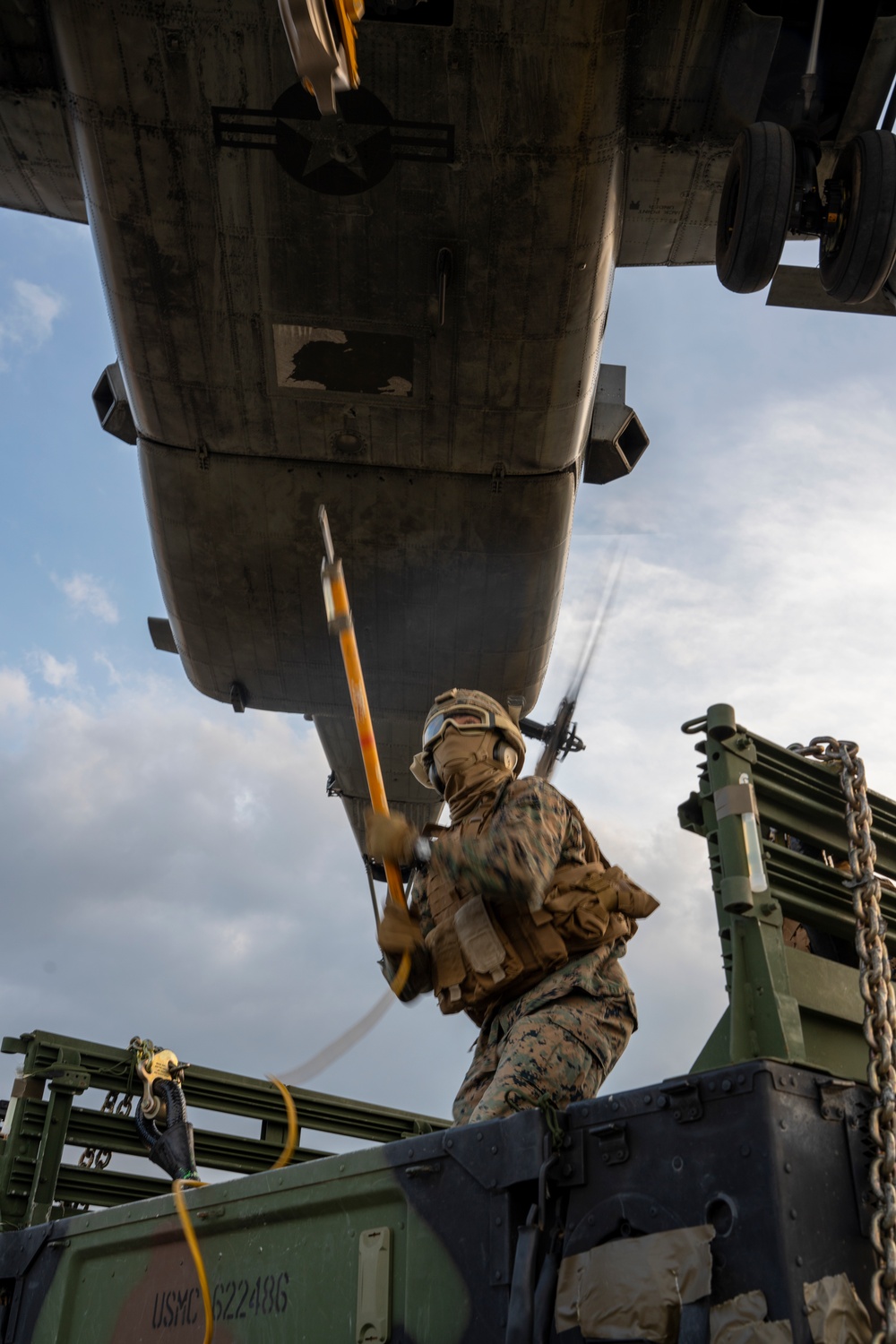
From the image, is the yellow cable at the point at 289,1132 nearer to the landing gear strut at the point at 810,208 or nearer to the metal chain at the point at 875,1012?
the metal chain at the point at 875,1012

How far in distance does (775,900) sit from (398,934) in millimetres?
1447

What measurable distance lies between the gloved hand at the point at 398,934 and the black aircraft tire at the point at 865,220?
5.43m

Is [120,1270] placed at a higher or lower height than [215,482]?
lower

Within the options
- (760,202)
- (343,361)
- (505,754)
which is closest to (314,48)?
(505,754)

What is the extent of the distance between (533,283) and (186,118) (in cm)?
228

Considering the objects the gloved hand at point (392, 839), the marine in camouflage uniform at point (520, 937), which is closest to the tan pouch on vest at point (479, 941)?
the marine in camouflage uniform at point (520, 937)

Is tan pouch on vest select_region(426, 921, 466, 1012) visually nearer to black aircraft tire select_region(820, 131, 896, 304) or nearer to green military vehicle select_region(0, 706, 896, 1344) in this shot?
green military vehicle select_region(0, 706, 896, 1344)

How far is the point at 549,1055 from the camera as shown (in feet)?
11.2

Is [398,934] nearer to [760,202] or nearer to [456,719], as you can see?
[456,719]

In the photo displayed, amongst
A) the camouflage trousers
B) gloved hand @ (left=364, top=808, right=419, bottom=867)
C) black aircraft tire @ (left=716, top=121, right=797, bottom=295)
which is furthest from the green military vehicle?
black aircraft tire @ (left=716, top=121, right=797, bottom=295)

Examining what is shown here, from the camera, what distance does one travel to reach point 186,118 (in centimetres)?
744

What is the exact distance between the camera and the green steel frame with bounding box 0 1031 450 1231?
5609 millimetres

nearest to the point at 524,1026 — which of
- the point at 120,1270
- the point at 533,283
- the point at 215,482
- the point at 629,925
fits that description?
the point at 629,925

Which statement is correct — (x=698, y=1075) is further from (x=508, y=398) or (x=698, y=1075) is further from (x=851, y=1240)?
(x=508, y=398)
